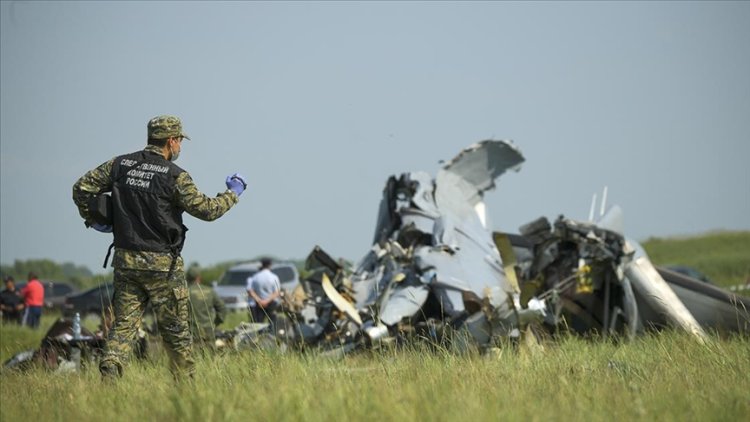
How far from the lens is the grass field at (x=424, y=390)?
16.7 feet

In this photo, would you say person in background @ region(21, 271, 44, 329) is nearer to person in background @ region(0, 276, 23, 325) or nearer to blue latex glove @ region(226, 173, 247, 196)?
person in background @ region(0, 276, 23, 325)

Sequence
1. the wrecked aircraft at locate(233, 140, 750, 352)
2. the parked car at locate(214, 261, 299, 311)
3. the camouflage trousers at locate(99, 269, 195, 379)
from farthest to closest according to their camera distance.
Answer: the parked car at locate(214, 261, 299, 311) < the wrecked aircraft at locate(233, 140, 750, 352) < the camouflage trousers at locate(99, 269, 195, 379)

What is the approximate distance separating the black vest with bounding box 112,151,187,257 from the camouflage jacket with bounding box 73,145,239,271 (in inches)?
1.9

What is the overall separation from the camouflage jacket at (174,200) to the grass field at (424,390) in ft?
2.44

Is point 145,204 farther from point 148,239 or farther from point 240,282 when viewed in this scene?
point 240,282

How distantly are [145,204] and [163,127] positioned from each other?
572mm

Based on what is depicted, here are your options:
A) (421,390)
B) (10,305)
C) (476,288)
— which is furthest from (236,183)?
(10,305)

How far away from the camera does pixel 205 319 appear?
12.4 metres

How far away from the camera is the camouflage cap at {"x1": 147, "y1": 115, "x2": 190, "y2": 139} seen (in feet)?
23.8

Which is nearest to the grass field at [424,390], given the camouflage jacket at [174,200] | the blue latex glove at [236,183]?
the camouflage jacket at [174,200]

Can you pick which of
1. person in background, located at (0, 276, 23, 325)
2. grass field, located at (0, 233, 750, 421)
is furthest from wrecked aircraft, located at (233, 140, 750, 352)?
person in background, located at (0, 276, 23, 325)

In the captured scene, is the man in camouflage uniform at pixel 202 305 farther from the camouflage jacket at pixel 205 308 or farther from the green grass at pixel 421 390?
the green grass at pixel 421 390

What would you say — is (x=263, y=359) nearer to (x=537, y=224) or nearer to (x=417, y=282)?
(x=417, y=282)

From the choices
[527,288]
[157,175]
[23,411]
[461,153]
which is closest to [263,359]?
[157,175]
